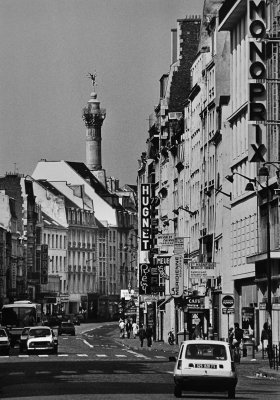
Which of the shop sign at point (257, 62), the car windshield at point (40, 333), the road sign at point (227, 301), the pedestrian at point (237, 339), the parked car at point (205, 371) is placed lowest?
the parked car at point (205, 371)

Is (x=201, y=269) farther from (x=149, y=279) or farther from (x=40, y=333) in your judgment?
(x=149, y=279)

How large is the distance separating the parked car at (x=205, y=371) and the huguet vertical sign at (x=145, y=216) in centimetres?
10856

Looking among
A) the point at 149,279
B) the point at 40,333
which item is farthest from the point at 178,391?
the point at 149,279

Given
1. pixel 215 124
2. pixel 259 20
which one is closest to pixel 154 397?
pixel 259 20

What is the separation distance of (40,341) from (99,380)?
35277mm

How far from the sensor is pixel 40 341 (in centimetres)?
8950

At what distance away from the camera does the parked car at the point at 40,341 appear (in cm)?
8906

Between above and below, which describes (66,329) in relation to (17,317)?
above

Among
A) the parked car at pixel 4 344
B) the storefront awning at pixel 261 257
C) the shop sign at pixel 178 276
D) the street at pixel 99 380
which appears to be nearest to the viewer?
the street at pixel 99 380

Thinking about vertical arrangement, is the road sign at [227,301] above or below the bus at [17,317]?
below

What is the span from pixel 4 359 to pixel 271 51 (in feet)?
63.4

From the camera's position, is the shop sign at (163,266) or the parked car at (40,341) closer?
the parked car at (40,341)

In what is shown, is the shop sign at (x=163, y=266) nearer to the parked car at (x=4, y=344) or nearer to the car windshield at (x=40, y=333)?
the parked car at (x=4, y=344)

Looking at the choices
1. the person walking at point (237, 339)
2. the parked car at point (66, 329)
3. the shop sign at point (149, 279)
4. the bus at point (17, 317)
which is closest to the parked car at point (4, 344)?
the person walking at point (237, 339)
